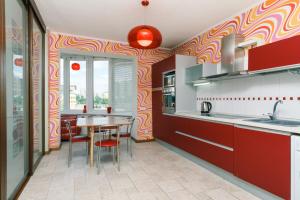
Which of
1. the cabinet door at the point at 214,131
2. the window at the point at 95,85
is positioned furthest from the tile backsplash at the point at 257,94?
the window at the point at 95,85

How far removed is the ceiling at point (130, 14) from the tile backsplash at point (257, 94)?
3.86 ft

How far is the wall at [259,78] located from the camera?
2281 millimetres

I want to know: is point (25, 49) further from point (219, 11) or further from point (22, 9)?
point (219, 11)

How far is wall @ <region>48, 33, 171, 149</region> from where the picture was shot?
13.1 feet

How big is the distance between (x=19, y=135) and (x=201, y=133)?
2576 millimetres

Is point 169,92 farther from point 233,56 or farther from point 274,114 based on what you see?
point 274,114

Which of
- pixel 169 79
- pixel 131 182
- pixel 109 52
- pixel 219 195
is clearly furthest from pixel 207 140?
pixel 109 52

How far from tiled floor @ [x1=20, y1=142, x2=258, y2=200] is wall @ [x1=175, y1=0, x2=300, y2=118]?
116cm

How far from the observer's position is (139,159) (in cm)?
346

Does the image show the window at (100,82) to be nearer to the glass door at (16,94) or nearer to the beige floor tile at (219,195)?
the glass door at (16,94)

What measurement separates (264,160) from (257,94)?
1041 mm

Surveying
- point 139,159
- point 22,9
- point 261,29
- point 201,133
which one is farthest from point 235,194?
point 22,9

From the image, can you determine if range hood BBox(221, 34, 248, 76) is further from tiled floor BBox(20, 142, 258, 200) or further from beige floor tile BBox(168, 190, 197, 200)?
beige floor tile BBox(168, 190, 197, 200)

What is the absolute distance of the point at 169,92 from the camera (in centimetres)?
409
